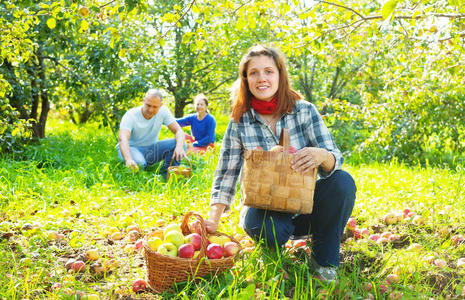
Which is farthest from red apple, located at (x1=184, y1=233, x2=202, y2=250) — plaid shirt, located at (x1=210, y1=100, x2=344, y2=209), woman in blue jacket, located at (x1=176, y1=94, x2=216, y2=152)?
woman in blue jacket, located at (x1=176, y1=94, x2=216, y2=152)

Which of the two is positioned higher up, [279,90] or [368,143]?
[279,90]

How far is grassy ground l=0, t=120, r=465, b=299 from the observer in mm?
1873

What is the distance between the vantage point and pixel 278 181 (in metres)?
1.88

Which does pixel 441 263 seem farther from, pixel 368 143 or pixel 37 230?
pixel 368 143

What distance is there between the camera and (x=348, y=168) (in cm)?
490

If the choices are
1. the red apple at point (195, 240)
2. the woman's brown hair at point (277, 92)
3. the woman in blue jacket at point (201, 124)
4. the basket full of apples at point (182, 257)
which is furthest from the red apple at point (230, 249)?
the woman in blue jacket at point (201, 124)

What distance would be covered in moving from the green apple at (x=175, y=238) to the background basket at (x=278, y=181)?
40 centimetres

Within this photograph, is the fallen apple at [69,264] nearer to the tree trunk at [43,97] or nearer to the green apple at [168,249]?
the green apple at [168,249]

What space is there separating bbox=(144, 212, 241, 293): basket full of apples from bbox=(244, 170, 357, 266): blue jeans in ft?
0.66

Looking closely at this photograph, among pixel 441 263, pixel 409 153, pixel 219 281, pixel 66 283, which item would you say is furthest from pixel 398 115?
pixel 66 283

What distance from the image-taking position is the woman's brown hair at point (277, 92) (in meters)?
2.19

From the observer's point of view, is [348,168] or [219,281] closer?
[219,281]

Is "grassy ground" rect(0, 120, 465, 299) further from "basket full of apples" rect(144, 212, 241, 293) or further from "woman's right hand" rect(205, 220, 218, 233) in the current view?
"woman's right hand" rect(205, 220, 218, 233)

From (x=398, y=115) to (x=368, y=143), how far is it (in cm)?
55
